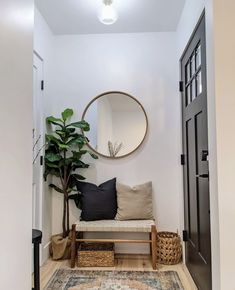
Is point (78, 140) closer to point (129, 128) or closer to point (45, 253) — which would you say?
point (129, 128)

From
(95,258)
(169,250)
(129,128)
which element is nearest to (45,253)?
(95,258)

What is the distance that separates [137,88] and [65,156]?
1176 millimetres

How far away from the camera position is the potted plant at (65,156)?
3.12 metres

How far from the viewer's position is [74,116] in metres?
3.43

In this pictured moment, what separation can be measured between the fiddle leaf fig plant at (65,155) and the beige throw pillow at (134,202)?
489 millimetres

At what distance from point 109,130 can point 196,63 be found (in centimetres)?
133

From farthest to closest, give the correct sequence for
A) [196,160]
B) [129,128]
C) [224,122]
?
[129,128] → [196,160] → [224,122]

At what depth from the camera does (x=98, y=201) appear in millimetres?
3170

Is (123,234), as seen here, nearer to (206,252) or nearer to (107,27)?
(206,252)

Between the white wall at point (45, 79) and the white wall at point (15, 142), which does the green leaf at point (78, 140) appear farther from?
the white wall at point (15, 142)

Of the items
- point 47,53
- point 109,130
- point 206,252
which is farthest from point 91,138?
point 206,252

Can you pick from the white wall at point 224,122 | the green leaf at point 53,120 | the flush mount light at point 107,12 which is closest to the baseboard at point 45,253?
the green leaf at point 53,120

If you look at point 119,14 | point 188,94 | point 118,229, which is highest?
point 119,14

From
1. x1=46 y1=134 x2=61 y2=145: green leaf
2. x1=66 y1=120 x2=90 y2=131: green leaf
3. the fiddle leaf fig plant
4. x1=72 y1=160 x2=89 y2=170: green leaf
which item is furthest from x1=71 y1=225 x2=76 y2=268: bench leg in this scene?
x1=66 y1=120 x2=90 y2=131: green leaf
